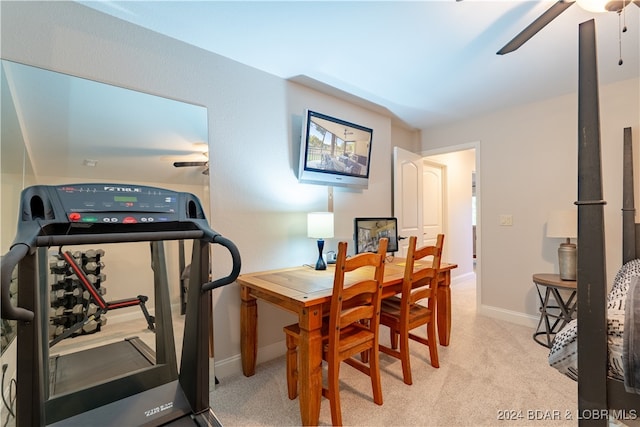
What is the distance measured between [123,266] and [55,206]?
2.62 ft

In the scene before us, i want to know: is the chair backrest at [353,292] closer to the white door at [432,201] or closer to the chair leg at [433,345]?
the chair leg at [433,345]

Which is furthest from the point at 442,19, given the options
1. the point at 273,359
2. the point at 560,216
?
the point at 273,359

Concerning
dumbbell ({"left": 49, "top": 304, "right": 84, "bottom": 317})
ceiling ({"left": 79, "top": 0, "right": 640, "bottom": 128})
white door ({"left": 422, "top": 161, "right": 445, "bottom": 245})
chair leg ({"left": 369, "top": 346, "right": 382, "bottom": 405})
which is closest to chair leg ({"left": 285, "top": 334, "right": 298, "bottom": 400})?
chair leg ({"left": 369, "top": 346, "right": 382, "bottom": 405})

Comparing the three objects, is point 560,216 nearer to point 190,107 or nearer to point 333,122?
point 333,122

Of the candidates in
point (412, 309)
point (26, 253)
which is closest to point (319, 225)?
point (412, 309)

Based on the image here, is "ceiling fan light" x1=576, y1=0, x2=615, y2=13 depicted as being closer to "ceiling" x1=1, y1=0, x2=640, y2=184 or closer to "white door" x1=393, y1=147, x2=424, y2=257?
"ceiling" x1=1, y1=0, x2=640, y2=184

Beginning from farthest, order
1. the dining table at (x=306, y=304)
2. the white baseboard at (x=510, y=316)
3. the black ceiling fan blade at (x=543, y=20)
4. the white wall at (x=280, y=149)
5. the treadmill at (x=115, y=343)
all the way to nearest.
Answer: the white baseboard at (x=510, y=316) → the white wall at (x=280, y=149) → the dining table at (x=306, y=304) → the black ceiling fan blade at (x=543, y=20) → the treadmill at (x=115, y=343)

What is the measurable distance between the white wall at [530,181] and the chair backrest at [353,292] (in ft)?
7.17

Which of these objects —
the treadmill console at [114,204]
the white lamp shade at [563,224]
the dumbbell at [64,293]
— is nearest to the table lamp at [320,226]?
the treadmill console at [114,204]

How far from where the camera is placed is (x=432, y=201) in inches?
177

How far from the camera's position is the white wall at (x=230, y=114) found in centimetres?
159

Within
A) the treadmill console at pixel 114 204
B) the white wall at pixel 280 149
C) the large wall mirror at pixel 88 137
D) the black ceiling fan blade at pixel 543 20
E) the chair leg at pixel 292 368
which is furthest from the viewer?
the chair leg at pixel 292 368

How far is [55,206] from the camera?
3.30 ft

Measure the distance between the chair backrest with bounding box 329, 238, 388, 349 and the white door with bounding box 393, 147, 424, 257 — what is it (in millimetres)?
1781
